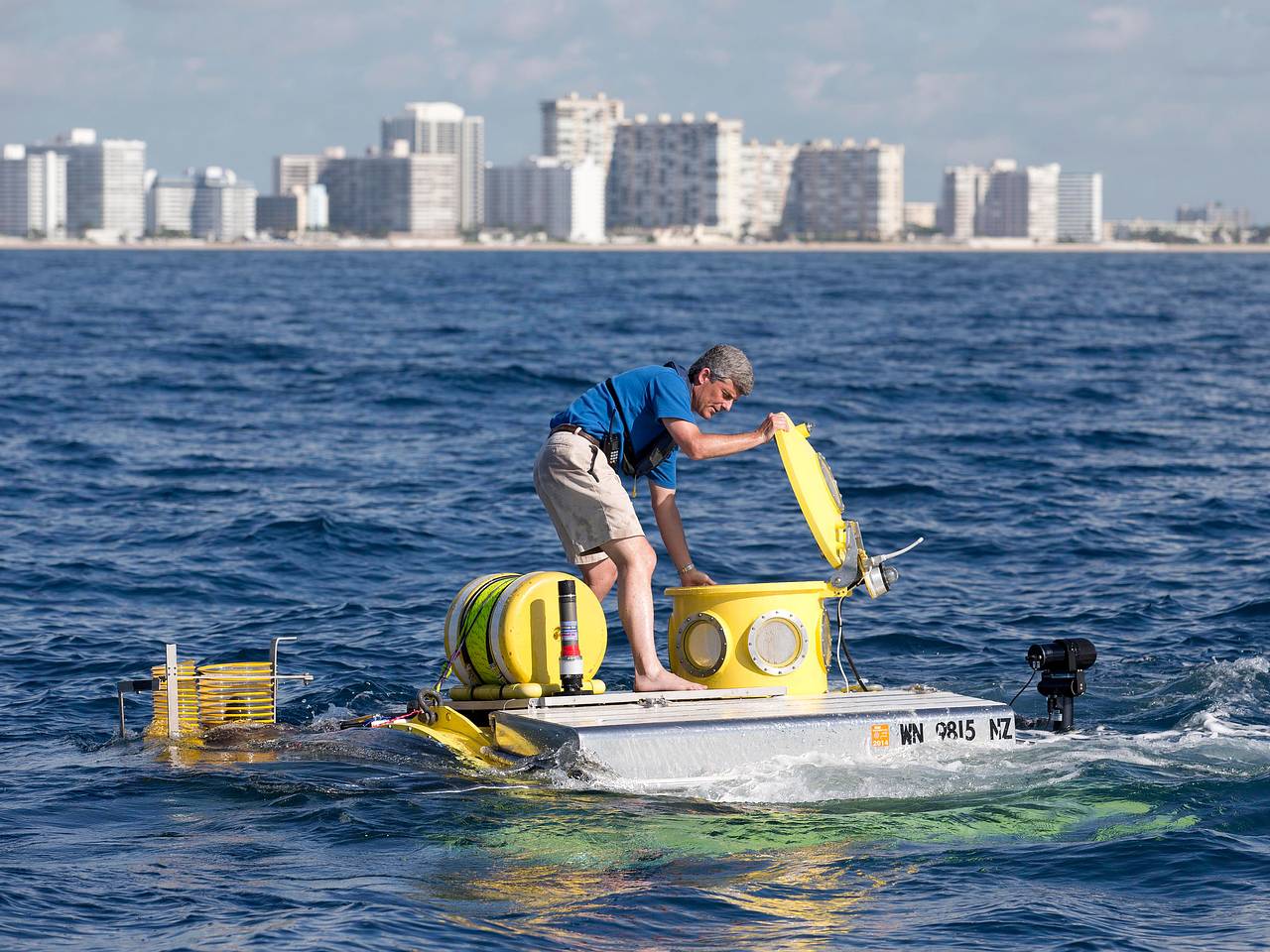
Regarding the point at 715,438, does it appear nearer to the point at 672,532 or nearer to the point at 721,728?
the point at 672,532

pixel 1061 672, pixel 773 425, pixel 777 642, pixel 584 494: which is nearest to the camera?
pixel 773 425

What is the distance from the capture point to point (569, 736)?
24.7 ft

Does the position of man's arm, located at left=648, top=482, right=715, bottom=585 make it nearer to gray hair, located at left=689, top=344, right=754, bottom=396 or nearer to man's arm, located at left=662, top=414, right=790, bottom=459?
man's arm, located at left=662, top=414, right=790, bottom=459

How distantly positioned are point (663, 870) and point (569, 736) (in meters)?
0.84

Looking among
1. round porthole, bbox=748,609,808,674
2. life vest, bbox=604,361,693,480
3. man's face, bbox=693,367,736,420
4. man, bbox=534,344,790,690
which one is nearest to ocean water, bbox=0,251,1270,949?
round porthole, bbox=748,609,808,674

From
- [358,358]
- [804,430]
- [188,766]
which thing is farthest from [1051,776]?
[358,358]

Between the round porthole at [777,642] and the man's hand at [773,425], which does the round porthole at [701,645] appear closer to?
the round porthole at [777,642]

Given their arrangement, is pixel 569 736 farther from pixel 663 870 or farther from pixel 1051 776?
pixel 1051 776

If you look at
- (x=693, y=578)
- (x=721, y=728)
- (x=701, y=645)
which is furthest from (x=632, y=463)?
(x=721, y=728)

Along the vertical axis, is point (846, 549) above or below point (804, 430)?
below

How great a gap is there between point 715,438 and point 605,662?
3.46 m

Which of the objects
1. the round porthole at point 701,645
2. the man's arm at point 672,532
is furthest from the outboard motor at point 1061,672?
the man's arm at point 672,532

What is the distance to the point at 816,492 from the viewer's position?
8562mm

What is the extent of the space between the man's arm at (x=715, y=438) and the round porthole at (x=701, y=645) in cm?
81
